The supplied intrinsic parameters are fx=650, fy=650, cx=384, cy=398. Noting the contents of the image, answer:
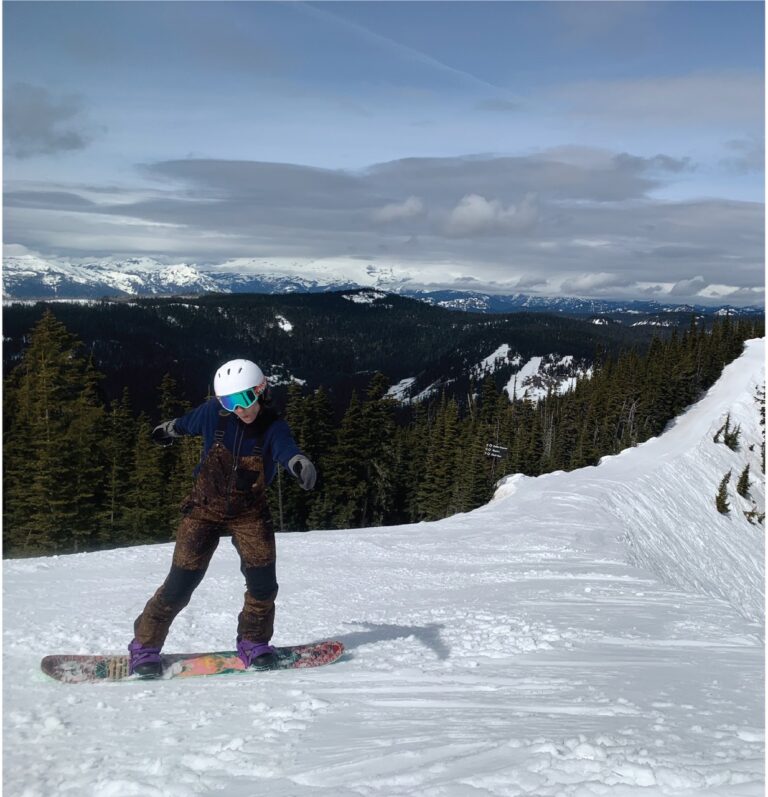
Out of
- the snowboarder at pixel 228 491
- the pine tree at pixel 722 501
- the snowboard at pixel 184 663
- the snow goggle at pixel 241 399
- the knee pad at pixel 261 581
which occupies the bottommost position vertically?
the pine tree at pixel 722 501

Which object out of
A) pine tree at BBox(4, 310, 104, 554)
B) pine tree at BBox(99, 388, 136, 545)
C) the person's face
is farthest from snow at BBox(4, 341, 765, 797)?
pine tree at BBox(99, 388, 136, 545)

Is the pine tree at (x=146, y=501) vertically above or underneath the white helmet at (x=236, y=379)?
underneath

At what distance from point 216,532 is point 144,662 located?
1258 millimetres

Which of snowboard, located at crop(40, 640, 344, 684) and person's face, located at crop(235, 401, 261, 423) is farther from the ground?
person's face, located at crop(235, 401, 261, 423)

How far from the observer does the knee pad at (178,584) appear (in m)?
5.82

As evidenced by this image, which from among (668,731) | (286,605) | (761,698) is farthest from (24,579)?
Result: (761,698)

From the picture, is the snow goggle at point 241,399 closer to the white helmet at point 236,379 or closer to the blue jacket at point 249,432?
the white helmet at point 236,379

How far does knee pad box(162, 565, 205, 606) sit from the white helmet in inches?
66.1

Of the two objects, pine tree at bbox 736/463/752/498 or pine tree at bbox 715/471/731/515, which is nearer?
pine tree at bbox 715/471/731/515

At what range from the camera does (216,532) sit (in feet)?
19.2

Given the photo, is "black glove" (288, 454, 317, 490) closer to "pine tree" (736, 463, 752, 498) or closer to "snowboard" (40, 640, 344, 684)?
"snowboard" (40, 640, 344, 684)

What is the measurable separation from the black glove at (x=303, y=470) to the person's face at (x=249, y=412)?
54 centimetres

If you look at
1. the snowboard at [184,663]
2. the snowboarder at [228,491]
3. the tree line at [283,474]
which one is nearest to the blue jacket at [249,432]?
the snowboarder at [228,491]

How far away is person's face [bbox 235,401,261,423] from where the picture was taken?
18.2ft
